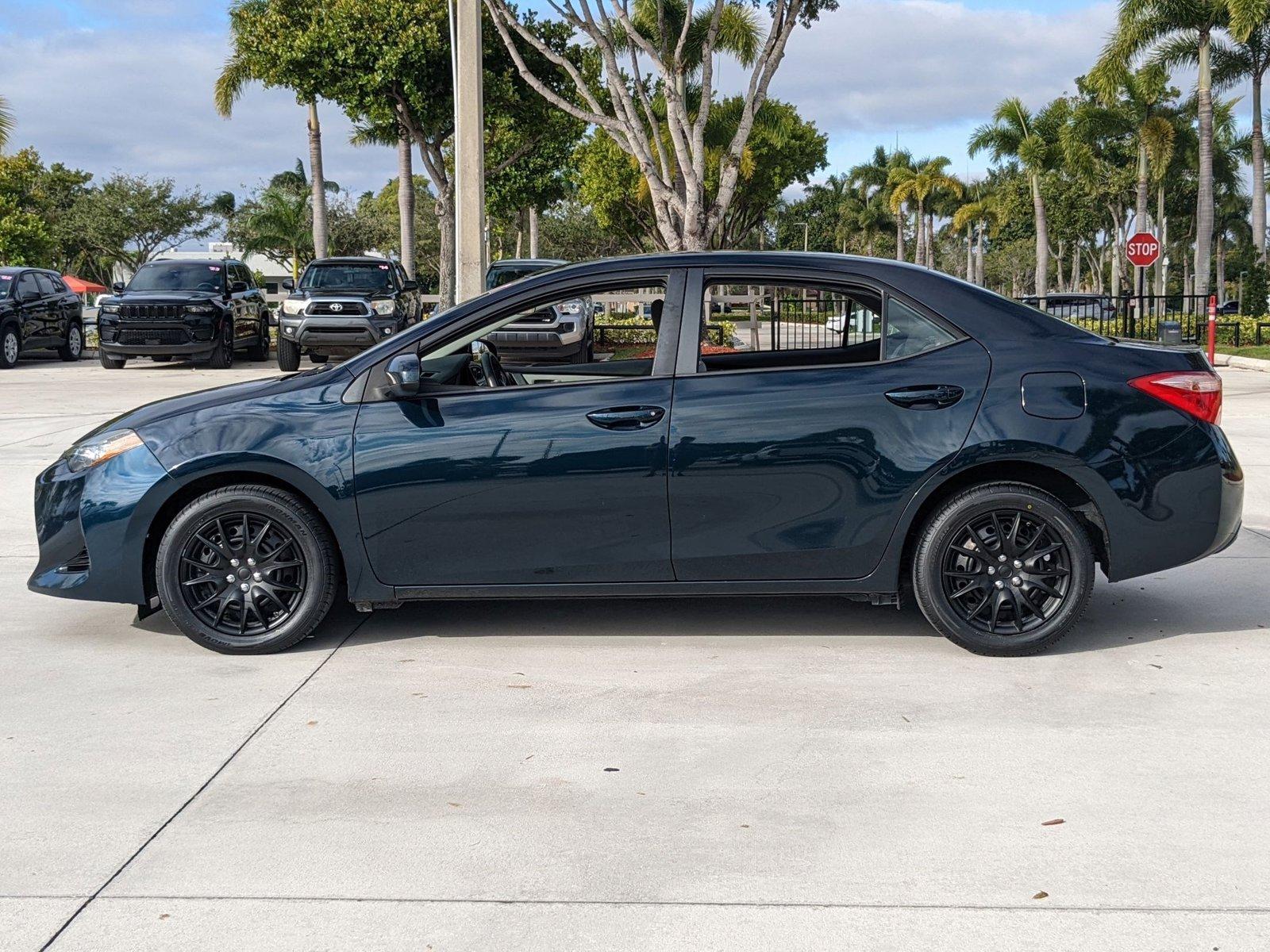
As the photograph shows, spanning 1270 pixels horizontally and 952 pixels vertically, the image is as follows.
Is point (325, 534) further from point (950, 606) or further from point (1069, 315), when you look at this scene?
point (1069, 315)

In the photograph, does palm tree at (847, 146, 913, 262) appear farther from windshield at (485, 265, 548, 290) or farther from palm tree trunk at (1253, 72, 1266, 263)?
windshield at (485, 265, 548, 290)

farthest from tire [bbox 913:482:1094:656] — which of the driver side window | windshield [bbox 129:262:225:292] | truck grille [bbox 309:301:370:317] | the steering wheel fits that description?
windshield [bbox 129:262:225:292]

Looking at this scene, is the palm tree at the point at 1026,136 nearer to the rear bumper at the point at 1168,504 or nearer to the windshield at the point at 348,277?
the windshield at the point at 348,277

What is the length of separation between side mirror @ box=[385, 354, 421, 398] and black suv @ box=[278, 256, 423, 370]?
50.3 feet

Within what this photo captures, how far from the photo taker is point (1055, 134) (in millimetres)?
58656

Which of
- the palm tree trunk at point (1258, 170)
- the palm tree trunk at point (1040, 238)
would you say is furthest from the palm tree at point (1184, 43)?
the palm tree trunk at point (1040, 238)

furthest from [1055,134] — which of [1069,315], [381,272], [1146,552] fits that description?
[1146,552]

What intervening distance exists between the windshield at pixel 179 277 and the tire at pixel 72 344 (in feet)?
10.9

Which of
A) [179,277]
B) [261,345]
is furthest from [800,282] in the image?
[261,345]

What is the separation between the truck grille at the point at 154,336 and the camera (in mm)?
22125

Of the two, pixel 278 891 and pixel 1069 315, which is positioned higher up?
pixel 1069 315

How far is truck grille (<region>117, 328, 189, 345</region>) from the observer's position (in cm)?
2212

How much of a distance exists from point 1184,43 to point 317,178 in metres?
26.0

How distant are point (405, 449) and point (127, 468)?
46.6 inches
